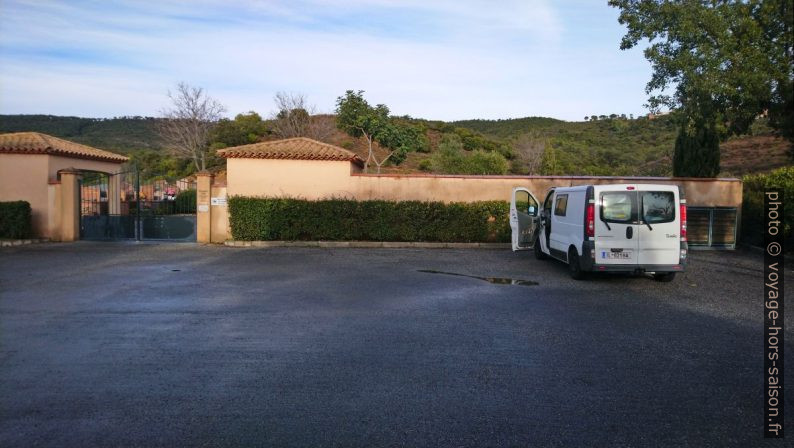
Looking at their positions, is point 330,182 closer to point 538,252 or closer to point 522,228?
point 522,228

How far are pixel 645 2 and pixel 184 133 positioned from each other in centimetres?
3285

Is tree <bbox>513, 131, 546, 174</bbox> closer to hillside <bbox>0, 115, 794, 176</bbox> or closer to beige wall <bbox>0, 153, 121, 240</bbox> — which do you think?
hillside <bbox>0, 115, 794, 176</bbox>

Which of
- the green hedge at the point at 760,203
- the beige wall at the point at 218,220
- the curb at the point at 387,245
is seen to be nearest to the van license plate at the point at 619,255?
the green hedge at the point at 760,203

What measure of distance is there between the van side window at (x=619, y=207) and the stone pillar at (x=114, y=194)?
Answer: 1824 centimetres

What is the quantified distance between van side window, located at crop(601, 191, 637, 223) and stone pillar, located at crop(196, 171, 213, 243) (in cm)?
1243

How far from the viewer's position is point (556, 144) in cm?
5469

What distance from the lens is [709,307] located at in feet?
27.2

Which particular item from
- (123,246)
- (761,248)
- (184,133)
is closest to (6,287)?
(123,246)

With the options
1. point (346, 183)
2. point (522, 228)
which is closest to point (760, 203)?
point (522, 228)

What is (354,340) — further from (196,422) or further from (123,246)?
(123,246)

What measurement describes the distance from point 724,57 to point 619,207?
11.2 m

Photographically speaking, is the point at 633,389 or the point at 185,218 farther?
the point at 185,218

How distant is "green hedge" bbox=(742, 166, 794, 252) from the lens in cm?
1350

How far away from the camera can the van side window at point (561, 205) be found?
1128cm
